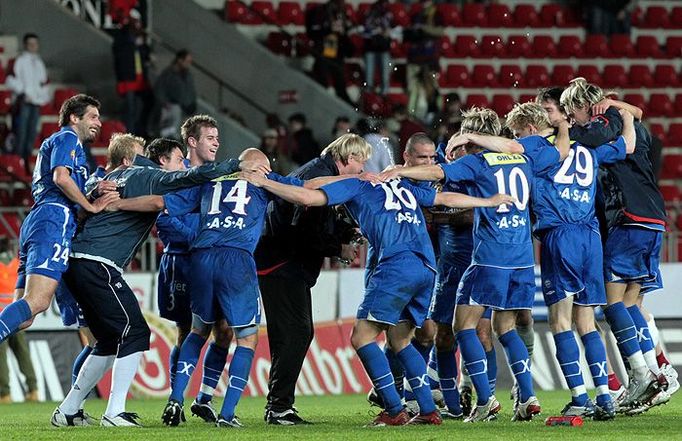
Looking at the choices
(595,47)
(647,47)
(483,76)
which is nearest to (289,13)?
(483,76)

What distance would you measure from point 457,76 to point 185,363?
13.7m

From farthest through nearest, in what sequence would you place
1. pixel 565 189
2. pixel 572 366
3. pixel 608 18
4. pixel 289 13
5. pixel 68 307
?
pixel 608 18, pixel 289 13, pixel 68 307, pixel 565 189, pixel 572 366

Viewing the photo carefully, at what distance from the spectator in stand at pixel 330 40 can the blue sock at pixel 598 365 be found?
12.2 meters

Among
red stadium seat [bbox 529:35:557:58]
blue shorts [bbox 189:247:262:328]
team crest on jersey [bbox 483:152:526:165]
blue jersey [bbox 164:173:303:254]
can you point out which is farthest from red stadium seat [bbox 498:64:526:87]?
blue shorts [bbox 189:247:262:328]

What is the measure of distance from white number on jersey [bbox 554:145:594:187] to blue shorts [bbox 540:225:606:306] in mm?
348

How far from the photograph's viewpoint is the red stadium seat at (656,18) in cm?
2438

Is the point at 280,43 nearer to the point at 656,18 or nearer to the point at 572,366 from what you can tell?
the point at 656,18

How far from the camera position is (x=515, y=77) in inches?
894

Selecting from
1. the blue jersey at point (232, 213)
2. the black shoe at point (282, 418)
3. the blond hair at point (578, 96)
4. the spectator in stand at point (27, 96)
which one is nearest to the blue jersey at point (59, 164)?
the blue jersey at point (232, 213)

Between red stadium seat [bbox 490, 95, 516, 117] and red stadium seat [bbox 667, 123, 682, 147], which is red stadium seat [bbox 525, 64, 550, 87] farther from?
red stadium seat [bbox 667, 123, 682, 147]

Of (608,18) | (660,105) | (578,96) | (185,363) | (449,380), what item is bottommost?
(449,380)

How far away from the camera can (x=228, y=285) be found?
31.5 feet

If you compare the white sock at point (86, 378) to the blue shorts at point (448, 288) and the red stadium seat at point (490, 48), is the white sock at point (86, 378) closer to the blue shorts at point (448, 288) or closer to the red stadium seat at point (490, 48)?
the blue shorts at point (448, 288)

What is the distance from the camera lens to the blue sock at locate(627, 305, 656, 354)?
1098cm
